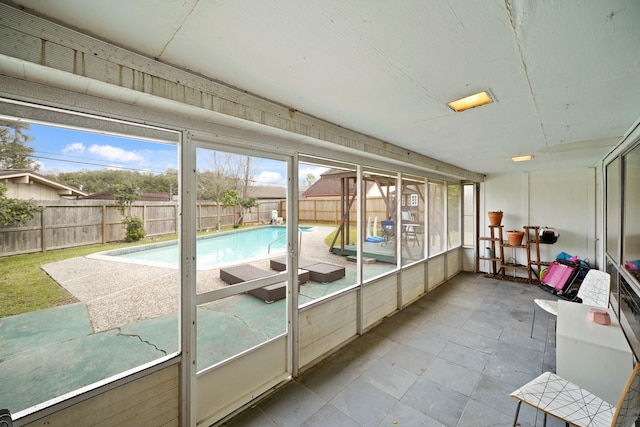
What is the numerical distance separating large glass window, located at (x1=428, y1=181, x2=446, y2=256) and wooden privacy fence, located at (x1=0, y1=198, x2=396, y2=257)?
3708 mm

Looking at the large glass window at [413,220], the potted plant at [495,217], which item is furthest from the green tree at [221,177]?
the potted plant at [495,217]

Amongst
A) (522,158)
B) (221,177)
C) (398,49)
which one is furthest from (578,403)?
(522,158)

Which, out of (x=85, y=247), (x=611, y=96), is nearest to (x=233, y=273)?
(x=85, y=247)

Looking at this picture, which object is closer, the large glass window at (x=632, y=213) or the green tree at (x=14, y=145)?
the green tree at (x=14, y=145)

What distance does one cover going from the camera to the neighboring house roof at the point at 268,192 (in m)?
2.37

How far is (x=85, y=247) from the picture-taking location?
202 centimetres

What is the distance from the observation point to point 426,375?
247 centimetres

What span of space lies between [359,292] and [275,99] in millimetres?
2407

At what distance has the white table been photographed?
1808mm

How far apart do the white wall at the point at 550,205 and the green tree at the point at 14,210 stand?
743 centimetres

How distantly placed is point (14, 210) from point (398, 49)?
2.25 meters

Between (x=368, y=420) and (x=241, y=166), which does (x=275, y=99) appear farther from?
(x=368, y=420)

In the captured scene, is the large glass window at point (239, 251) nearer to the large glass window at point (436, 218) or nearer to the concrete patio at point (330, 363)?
the concrete patio at point (330, 363)

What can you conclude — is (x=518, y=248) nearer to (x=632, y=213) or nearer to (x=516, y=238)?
(x=516, y=238)
